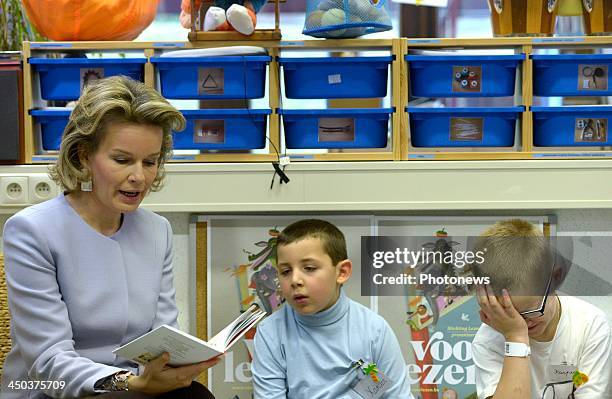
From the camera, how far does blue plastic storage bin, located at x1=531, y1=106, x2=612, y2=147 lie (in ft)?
7.72

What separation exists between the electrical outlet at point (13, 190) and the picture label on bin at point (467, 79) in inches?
47.5

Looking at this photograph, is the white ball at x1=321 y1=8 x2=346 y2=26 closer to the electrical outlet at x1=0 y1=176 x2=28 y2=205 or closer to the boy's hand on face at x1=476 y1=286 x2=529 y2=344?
the boy's hand on face at x1=476 y1=286 x2=529 y2=344

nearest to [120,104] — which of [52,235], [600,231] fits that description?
[52,235]

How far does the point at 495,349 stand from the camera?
5.98 ft

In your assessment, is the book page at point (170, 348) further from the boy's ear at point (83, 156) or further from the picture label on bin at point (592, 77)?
the picture label on bin at point (592, 77)

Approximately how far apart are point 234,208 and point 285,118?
11.2 inches

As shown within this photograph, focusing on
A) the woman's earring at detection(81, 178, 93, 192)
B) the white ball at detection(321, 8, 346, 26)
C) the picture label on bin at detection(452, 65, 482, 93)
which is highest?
the white ball at detection(321, 8, 346, 26)

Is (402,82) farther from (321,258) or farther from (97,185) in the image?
(97,185)

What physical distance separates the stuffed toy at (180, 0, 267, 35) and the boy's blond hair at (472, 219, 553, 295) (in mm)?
853

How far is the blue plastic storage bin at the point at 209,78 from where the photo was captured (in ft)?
7.66

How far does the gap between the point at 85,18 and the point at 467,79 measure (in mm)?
1051

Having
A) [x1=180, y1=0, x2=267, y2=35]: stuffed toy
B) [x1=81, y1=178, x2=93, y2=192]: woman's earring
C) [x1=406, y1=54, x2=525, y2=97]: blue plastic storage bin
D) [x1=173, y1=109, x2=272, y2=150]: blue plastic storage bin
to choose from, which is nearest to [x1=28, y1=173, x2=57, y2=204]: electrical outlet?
[x1=173, y1=109, x2=272, y2=150]: blue plastic storage bin

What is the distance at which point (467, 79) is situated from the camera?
2352mm

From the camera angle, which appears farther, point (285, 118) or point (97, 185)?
point (285, 118)
